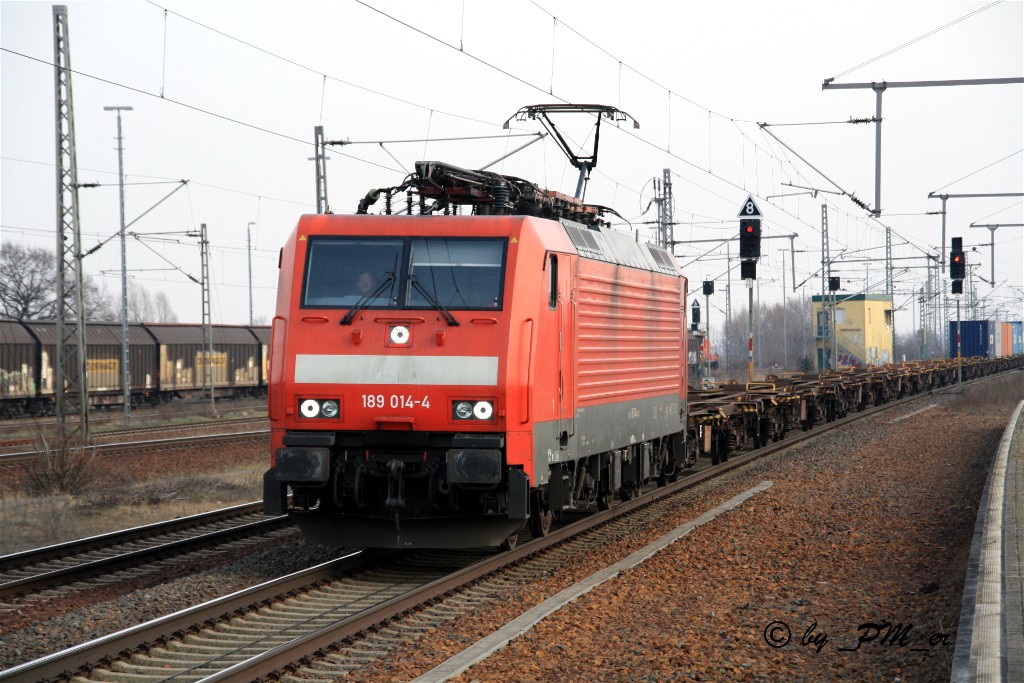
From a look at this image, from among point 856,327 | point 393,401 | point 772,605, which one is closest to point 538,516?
point 393,401

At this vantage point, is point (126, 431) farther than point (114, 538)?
Yes

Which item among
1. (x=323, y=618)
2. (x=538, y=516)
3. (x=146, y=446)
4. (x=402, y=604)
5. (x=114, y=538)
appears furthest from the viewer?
(x=146, y=446)

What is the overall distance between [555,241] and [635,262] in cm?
327

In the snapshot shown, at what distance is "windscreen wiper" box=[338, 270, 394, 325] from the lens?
9.99m

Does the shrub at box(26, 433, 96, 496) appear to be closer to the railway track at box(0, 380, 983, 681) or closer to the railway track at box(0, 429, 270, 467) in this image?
the railway track at box(0, 429, 270, 467)

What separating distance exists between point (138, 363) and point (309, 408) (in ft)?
109

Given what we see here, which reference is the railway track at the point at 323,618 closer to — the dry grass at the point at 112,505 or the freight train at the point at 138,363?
the dry grass at the point at 112,505

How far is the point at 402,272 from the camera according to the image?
33.3ft

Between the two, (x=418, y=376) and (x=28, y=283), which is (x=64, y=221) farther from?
(x=28, y=283)

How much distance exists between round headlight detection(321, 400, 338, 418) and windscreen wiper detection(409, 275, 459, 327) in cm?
123

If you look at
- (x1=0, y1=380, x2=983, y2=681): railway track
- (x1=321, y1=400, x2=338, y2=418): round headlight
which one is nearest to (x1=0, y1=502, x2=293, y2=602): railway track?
(x1=0, y1=380, x2=983, y2=681): railway track

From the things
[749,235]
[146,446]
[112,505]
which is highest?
[749,235]

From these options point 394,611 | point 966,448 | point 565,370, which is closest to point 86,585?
point 394,611

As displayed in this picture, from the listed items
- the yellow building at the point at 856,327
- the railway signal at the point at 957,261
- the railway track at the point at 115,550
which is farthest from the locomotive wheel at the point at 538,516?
the yellow building at the point at 856,327
